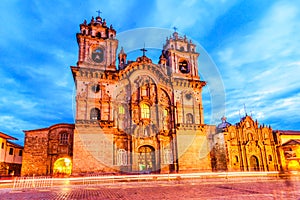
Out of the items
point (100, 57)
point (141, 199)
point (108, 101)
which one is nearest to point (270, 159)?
point (108, 101)

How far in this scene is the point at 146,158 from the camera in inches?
1017

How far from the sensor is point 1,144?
27156mm

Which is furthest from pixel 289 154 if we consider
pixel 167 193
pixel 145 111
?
pixel 167 193

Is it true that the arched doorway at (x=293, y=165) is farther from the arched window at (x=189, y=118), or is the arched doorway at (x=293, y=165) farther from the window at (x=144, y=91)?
the window at (x=144, y=91)

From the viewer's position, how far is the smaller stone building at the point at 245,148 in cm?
3425

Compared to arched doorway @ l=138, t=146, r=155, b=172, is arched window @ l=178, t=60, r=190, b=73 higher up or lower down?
higher up

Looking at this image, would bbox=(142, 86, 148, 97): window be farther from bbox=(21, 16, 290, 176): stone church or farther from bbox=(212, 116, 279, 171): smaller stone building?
bbox=(212, 116, 279, 171): smaller stone building

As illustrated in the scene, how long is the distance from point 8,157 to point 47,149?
801cm

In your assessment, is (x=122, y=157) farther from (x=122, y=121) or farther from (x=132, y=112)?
(x=132, y=112)

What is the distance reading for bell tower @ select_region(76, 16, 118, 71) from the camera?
2658cm

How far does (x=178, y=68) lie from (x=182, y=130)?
9.18m

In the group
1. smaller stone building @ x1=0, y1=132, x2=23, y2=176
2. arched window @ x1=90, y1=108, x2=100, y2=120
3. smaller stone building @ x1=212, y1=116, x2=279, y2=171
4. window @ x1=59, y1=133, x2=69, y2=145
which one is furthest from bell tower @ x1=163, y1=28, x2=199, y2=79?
smaller stone building @ x1=0, y1=132, x2=23, y2=176

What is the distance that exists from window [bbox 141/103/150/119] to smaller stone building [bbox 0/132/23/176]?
17921 mm

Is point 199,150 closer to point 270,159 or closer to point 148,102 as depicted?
point 148,102
